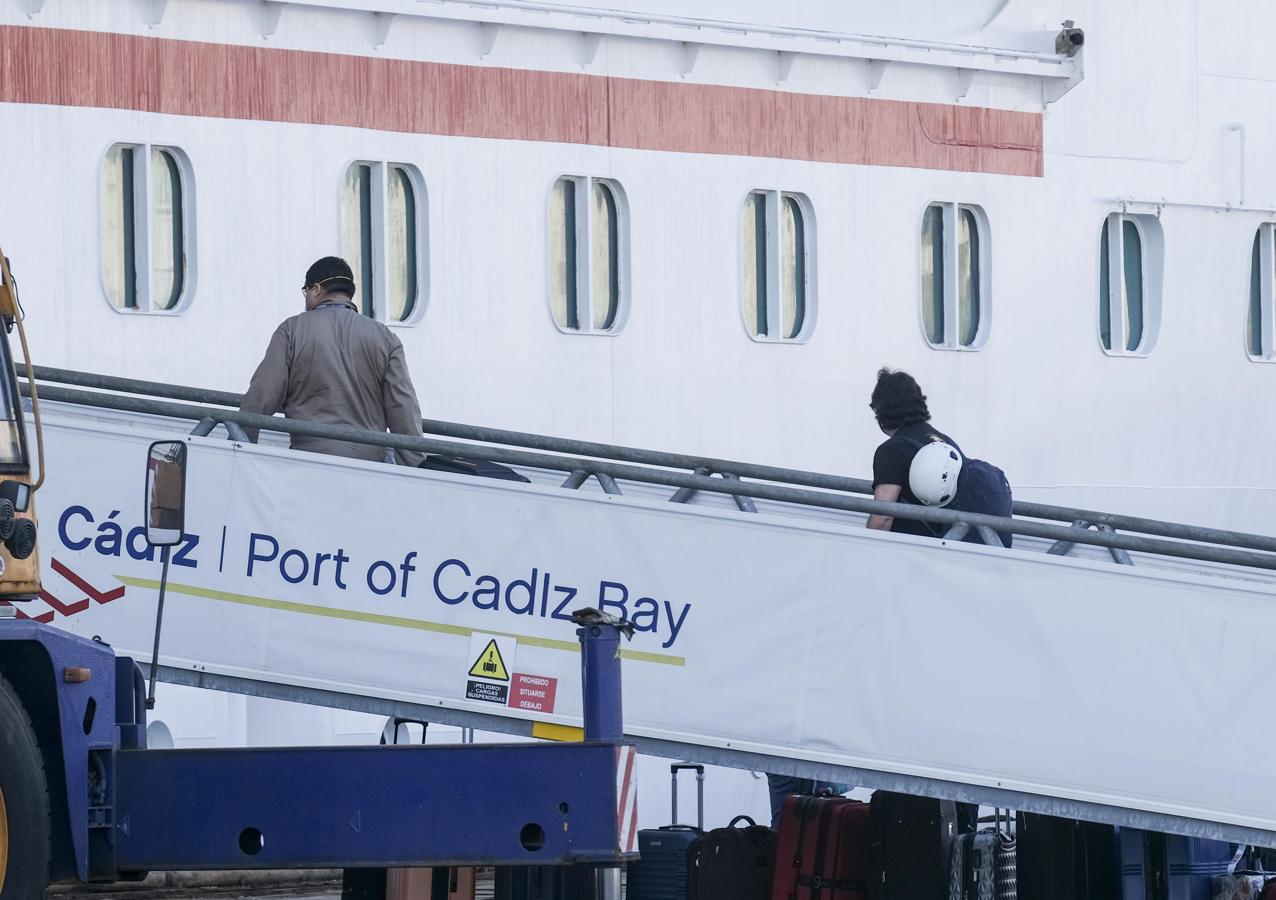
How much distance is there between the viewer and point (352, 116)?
1299 cm

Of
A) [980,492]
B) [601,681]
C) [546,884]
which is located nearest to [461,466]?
[546,884]

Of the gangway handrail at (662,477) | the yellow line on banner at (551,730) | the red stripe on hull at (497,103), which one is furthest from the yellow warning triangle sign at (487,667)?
the red stripe on hull at (497,103)

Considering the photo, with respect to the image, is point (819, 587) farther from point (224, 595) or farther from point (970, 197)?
point (970, 197)

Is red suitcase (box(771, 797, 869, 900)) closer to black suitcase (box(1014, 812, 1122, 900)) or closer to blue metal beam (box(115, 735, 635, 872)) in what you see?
black suitcase (box(1014, 812, 1122, 900))

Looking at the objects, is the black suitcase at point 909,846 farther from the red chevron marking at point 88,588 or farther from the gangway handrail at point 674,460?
the red chevron marking at point 88,588

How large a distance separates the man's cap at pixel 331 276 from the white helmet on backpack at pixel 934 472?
240 cm

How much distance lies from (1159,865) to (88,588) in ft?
14.7

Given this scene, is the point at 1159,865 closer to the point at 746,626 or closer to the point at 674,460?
the point at 746,626

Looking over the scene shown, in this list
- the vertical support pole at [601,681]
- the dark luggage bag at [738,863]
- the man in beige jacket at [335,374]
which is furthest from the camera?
the dark luggage bag at [738,863]

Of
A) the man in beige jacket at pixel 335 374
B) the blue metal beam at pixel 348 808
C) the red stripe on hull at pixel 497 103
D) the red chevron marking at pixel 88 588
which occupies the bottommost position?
the blue metal beam at pixel 348 808

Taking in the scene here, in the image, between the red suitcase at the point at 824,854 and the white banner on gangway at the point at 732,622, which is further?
the red suitcase at the point at 824,854

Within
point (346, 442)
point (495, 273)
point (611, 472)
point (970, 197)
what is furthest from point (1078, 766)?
point (970, 197)

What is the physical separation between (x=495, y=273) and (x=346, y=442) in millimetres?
4653

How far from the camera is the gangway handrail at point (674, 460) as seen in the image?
9.39m
